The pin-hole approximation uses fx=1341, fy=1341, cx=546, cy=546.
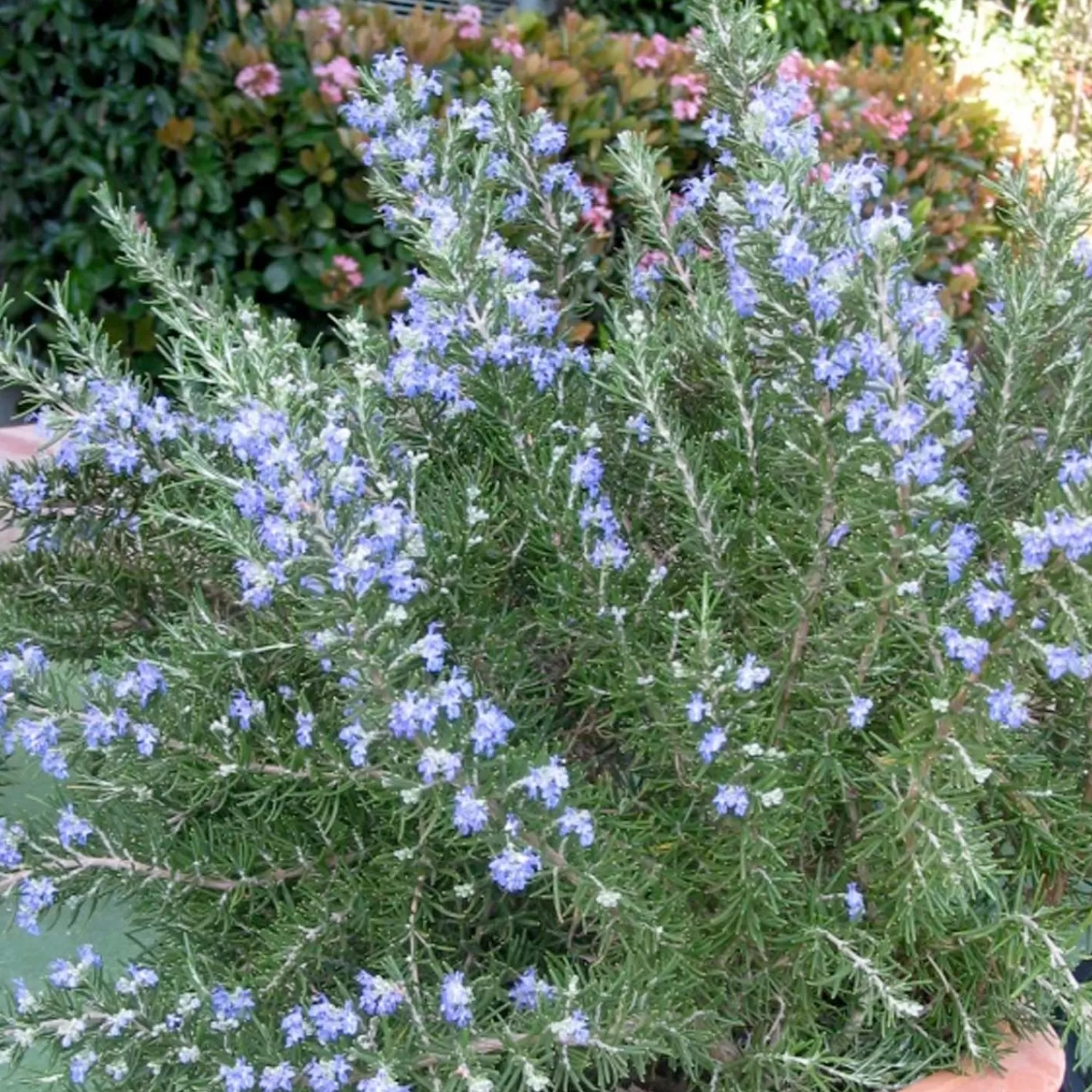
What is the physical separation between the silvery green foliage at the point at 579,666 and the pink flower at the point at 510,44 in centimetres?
261

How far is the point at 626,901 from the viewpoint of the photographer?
946 millimetres

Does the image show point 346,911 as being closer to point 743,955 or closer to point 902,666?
point 743,955

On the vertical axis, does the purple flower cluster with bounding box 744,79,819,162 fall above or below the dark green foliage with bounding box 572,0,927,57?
above

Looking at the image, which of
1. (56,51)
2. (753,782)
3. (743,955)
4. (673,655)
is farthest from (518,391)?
(56,51)

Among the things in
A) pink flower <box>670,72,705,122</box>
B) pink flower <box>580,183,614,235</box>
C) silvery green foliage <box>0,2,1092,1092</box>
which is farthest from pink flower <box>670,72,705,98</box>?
silvery green foliage <box>0,2,1092,1092</box>

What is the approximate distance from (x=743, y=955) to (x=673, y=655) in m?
0.26

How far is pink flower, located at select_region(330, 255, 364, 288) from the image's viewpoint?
3652 millimetres

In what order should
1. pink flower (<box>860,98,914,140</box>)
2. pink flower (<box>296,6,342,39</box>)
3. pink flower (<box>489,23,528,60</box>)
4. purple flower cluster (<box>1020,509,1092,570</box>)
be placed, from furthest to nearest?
pink flower (<box>860,98,914,140</box>)
pink flower (<box>489,23,528,60</box>)
pink flower (<box>296,6,342,39</box>)
purple flower cluster (<box>1020,509,1092,570</box>)

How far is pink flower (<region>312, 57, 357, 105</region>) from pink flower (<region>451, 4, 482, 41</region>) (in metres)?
0.41

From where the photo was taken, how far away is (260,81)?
359cm

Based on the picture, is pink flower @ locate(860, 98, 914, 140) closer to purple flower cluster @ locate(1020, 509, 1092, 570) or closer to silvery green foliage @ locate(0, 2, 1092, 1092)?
silvery green foliage @ locate(0, 2, 1092, 1092)

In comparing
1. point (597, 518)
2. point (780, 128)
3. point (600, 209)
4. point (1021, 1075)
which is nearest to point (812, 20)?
point (600, 209)

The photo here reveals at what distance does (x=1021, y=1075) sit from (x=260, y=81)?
127 inches

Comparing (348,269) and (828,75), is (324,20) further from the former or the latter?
(828,75)
